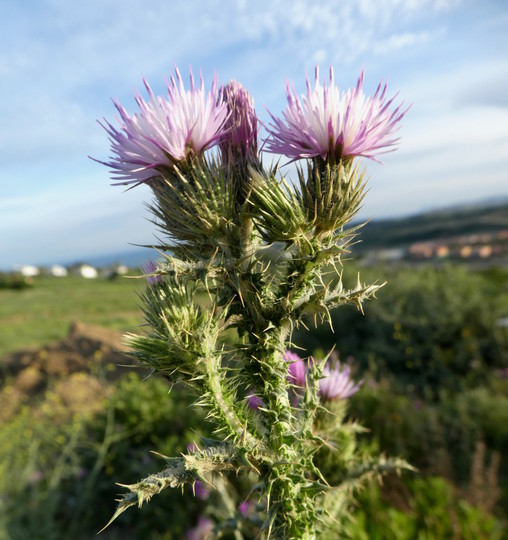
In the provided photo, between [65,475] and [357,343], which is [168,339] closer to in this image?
[65,475]

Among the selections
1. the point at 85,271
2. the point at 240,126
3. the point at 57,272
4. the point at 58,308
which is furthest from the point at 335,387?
the point at 57,272

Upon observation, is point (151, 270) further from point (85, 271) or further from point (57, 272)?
point (57, 272)

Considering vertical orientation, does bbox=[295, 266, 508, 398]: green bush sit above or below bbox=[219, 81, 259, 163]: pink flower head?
below

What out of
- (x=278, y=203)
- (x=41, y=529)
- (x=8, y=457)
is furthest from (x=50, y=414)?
(x=278, y=203)

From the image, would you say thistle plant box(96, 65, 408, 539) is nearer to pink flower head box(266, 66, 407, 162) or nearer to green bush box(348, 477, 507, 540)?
pink flower head box(266, 66, 407, 162)

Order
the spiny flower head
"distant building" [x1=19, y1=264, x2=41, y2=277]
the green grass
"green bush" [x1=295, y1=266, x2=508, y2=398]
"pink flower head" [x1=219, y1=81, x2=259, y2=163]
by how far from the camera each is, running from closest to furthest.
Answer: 1. "pink flower head" [x1=219, y1=81, x2=259, y2=163]
2. the spiny flower head
3. "green bush" [x1=295, y1=266, x2=508, y2=398]
4. the green grass
5. "distant building" [x1=19, y1=264, x2=41, y2=277]

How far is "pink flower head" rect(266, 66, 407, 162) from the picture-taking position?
4.69 ft

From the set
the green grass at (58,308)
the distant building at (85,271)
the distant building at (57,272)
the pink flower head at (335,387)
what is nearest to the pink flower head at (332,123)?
the pink flower head at (335,387)

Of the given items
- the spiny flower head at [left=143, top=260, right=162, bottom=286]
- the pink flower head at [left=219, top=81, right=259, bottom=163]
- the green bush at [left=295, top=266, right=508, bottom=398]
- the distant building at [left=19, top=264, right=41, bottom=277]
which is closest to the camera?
the pink flower head at [left=219, top=81, right=259, bottom=163]

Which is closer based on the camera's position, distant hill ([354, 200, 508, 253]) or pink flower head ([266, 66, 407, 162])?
pink flower head ([266, 66, 407, 162])

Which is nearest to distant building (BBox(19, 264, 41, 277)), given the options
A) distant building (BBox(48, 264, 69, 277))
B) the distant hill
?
distant building (BBox(48, 264, 69, 277))

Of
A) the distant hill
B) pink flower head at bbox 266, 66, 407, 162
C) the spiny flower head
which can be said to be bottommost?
the distant hill

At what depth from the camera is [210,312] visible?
5.11ft

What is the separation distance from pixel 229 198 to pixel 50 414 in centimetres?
713
